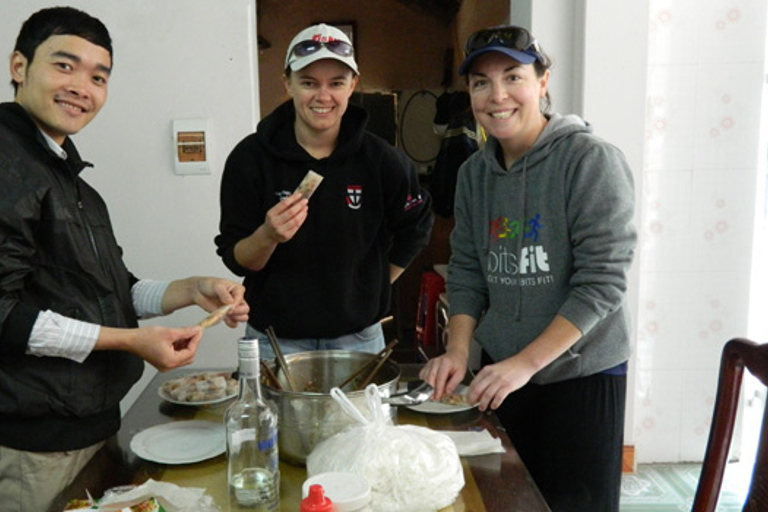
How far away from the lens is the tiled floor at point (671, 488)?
251 cm

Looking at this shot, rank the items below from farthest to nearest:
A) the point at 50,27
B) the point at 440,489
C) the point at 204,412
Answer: the point at 204,412 → the point at 50,27 → the point at 440,489

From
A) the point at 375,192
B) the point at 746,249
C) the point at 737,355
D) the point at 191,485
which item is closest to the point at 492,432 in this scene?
the point at 737,355

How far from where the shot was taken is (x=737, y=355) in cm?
102

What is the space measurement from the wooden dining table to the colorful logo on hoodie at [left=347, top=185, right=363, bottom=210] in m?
0.70

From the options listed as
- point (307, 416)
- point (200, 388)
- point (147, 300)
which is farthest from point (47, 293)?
point (307, 416)

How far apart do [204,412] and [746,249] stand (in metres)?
2.41

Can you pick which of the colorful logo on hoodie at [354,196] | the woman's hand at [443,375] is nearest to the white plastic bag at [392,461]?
the woman's hand at [443,375]

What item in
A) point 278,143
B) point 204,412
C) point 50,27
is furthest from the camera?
point 278,143

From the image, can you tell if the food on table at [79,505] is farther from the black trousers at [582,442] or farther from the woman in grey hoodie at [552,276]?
the black trousers at [582,442]

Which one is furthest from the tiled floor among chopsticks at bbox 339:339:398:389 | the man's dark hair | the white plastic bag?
the man's dark hair

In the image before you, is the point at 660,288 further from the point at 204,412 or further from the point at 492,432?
the point at 204,412

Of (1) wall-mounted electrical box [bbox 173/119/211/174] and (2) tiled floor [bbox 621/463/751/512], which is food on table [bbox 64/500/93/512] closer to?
(1) wall-mounted electrical box [bbox 173/119/211/174]

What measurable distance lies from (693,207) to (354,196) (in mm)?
1670

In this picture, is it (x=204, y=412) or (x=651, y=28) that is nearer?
(x=204, y=412)
